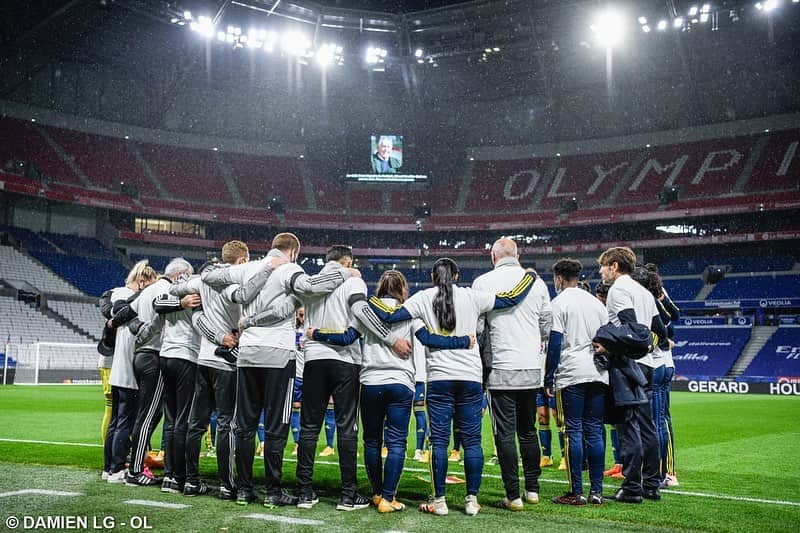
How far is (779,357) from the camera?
3519cm

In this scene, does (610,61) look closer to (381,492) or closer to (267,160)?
(267,160)

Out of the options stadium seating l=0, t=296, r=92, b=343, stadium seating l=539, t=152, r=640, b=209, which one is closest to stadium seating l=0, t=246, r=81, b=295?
stadium seating l=0, t=296, r=92, b=343

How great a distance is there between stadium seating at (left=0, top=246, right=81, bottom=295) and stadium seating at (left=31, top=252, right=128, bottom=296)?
2.60 feet

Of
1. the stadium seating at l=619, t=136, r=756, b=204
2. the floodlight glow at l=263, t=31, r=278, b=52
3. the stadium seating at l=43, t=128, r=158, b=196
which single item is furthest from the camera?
the stadium seating at l=619, t=136, r=756, b=204

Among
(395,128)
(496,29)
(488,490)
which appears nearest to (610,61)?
(496,29)

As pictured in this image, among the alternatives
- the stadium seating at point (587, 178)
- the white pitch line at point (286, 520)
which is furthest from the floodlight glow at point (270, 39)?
the white pitch line at point (286, 520)

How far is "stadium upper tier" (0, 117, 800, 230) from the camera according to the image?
42.2 meters

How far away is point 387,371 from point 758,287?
3995 cm

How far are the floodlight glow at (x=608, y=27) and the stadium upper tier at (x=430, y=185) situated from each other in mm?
11421

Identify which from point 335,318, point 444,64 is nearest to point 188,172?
point 444,64

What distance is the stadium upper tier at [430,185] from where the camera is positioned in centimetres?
4225

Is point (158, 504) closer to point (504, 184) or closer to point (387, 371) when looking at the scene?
point (387, 371)

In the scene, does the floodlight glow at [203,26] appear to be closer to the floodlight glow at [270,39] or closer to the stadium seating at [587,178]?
the floodlight glow at [270,39]

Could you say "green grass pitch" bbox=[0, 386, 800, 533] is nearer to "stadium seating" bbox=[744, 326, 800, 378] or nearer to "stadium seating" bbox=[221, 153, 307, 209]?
"stadium seating" bbox=[744, 326, 800, 378]
